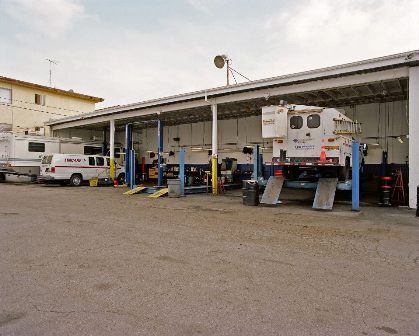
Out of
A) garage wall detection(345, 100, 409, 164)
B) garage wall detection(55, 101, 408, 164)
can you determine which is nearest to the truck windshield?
garage wall detection(55, 101, 408, 164)

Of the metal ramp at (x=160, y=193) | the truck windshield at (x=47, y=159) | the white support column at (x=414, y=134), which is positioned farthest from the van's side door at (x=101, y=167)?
the white support column at (x=414, y=134)

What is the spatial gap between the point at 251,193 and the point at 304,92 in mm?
4992

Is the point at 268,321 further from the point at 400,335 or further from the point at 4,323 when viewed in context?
the point at 4,323

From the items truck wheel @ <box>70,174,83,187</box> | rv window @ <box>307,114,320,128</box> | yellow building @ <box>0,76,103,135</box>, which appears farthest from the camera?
yellow building @ <box>0,76,103,135</box>

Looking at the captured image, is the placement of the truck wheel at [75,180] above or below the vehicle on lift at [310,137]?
below

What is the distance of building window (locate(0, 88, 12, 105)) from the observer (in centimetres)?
2547

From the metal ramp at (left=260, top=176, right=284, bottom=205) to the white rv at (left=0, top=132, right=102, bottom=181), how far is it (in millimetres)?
15370

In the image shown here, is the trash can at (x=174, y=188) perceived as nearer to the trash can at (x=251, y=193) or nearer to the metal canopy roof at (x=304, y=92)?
the trash can at (x=251, y=193)

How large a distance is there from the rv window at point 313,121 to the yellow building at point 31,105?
840 inches

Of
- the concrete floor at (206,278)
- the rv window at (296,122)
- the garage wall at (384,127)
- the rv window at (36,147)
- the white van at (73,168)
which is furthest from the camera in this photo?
the rv window at (36,147)

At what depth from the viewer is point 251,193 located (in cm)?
1144

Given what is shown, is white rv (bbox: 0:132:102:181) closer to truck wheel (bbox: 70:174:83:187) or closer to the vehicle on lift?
truck wheel (bbox: 70:174:83:187)

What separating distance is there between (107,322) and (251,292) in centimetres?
152

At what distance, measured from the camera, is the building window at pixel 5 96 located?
25.5 m
